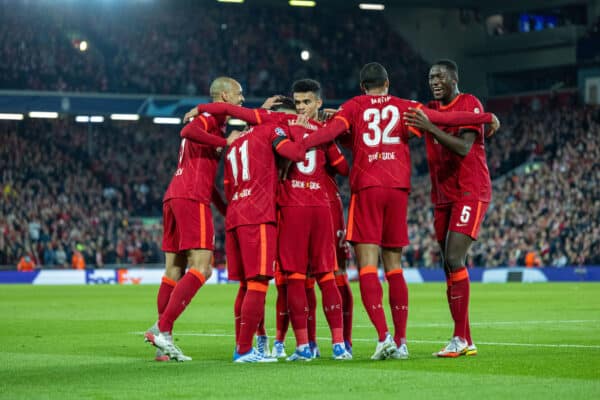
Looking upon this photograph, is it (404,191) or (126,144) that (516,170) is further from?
(404,191)

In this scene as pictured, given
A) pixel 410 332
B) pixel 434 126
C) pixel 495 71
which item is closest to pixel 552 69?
pixel 495 71

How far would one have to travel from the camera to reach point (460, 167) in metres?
11.0

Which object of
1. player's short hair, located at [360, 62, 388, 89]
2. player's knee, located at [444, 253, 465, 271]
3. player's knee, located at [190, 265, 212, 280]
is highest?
player's short hair, located at [360, 62, 388, 89]

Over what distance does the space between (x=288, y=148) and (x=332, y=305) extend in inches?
61.9

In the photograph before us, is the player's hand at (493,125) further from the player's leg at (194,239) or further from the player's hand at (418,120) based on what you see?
the player's leg at (194,239)

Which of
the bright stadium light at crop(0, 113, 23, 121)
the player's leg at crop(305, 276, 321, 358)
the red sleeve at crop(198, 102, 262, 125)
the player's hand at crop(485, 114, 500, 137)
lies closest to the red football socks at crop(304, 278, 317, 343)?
the player's leg at crop(305, 276, 321, 358)

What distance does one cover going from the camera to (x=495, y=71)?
54.6 meters

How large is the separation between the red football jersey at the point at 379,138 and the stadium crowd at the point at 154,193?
97.0ft

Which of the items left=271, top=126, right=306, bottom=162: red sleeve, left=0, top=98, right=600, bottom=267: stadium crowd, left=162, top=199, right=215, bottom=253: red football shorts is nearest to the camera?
left=271, top=126, right=306, bottom=162: red sleeve

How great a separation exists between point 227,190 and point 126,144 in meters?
38.7

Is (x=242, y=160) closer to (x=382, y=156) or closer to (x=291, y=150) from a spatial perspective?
(x=291, y=150)

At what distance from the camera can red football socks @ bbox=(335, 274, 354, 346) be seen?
11148 millimetres

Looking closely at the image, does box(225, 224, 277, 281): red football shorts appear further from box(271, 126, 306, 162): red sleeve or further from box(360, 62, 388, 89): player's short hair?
box(360, 62, 388, 89): player's short hair

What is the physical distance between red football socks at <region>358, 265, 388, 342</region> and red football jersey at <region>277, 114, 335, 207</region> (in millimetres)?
772
